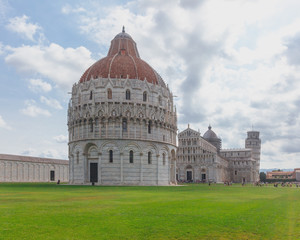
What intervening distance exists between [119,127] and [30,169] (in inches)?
1805

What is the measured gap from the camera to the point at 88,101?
66.6 m

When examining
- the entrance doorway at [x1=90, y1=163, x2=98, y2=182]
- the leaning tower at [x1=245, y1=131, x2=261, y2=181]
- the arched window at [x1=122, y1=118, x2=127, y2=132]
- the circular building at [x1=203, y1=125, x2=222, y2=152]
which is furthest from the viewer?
the leaning tower at [x1=245, y1=131, x2=261, y2=181]

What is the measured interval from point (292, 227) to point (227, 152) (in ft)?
513

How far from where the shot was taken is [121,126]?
64250 millimetres

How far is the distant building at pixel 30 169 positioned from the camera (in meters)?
90.9

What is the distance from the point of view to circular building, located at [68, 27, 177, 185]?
210 ft

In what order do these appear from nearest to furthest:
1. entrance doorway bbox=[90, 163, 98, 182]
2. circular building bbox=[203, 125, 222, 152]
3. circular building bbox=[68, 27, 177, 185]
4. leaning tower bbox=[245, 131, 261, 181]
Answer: circular building bbox=[68, 27, 177, 185] → entrance doorway bbox=[90, 163, 98, 182] → circular building bbox=[203, 125, 222, 152] → leaning tower bbox=[245, 131, 261, 181]

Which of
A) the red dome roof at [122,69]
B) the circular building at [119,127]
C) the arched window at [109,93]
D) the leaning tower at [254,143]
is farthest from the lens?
the leaning tower at [254,143]

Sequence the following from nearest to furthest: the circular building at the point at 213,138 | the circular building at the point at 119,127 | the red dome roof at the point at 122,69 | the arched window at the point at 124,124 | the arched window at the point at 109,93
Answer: the circular building at the point at 119,127, the arched window at the point at 124,124, the arched window at the point at 109,93, the red dome roof at the point at 122,69, the circular building at the point at 213,138

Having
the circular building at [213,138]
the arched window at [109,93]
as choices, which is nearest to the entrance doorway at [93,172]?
the arched window at [109,93]

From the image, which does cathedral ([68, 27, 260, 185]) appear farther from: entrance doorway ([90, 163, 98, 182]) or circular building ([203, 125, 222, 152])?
circular building ([203, 125, 222, 152])

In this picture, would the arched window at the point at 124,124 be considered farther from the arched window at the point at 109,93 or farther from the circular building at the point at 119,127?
the arched window at the point at 109,93

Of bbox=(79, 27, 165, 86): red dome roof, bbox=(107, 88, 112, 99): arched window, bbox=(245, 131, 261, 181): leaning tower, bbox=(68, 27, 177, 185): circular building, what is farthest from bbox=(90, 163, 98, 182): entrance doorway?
bbox=(245, 131, 261, 181): leaning tower

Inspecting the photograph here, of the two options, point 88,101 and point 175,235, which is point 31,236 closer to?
point 175,235
